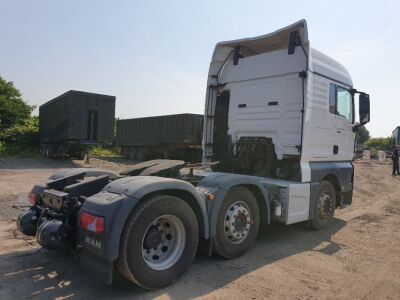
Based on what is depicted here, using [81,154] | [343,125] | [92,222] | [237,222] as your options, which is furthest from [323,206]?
[81,154]

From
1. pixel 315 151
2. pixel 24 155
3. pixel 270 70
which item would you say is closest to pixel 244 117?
pixel 270 70

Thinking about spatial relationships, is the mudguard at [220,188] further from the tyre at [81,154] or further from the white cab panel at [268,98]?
the tyre at [81,154]

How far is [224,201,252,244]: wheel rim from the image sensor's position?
4.73 meters

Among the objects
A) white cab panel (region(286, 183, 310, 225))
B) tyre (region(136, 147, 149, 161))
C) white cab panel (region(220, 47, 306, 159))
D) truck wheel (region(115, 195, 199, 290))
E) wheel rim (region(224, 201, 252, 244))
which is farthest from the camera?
tyre (region(136, 147, 149, 161))

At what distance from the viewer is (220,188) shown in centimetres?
455

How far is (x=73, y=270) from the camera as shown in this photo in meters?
4.21

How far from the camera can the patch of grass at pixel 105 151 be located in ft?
93.2

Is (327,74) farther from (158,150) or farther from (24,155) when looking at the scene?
(24,155)

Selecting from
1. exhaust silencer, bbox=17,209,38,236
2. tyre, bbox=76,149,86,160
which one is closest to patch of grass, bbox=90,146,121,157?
tyre, bbox=76,149,86,160

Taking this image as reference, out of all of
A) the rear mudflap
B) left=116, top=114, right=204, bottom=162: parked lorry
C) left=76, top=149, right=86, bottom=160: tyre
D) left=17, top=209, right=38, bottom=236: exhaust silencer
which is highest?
left=116, top=114, right=204, bottom=162: parked lorry

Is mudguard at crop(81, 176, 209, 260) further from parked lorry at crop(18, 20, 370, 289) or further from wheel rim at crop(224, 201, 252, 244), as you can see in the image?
wheel rim at crop(224, 201, 252, 244)

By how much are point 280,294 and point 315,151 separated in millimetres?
3103

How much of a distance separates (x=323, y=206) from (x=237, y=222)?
2.49 meters

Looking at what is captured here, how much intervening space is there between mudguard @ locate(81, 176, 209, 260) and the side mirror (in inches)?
192
